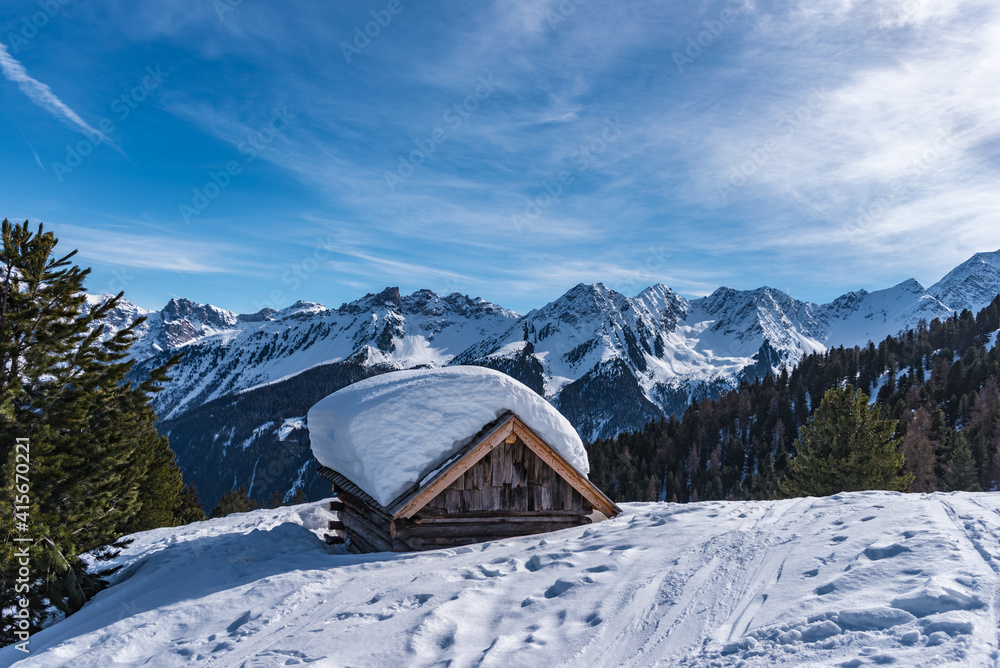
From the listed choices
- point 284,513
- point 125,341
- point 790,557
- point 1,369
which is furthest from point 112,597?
point 790,557

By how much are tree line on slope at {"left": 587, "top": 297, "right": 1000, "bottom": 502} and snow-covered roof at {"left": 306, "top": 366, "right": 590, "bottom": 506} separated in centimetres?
4906

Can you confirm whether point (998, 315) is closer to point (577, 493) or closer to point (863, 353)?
point (863, 353)

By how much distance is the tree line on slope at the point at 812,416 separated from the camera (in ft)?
183

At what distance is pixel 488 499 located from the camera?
444 inches

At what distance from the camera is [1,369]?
30.4 feet

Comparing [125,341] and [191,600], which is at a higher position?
[125,341]

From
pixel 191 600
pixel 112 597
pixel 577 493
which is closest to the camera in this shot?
pixel 191 600

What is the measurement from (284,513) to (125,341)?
764 cm

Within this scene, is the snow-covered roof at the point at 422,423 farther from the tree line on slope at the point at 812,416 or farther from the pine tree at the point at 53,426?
the tree line on slope at the point at 812,416

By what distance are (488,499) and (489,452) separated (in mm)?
1010

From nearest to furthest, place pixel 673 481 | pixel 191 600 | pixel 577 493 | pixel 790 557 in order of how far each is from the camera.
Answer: pixel 790 557, pixel 191 600, pixel 577 493, pixel 673 481

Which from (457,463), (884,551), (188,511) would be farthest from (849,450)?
(188,511)

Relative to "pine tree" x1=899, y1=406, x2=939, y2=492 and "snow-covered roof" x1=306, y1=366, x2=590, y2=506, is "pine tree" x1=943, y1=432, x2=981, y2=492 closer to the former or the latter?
"pine tree" x1=899, y1=406, x2=939, y2=492

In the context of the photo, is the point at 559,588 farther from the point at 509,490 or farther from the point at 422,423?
the point at 422,423
